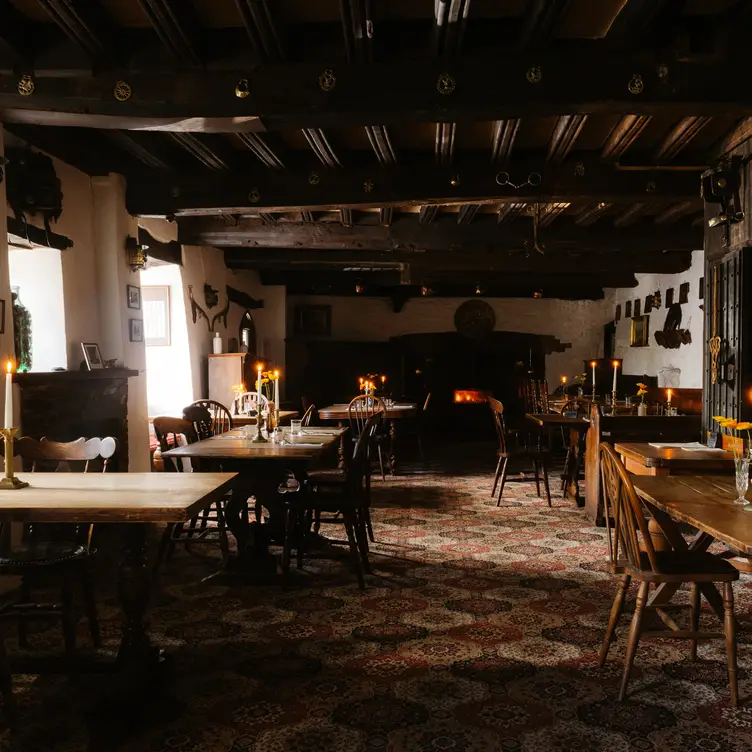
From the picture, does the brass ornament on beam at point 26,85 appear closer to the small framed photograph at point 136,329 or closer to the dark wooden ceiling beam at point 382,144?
the dark wooden ceiling beam at point 382,144

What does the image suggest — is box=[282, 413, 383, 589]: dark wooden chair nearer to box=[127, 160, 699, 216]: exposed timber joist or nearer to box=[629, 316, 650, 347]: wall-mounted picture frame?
box=[127, 160, 699, 216]: exposed timber joist

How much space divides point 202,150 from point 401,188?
5.62 ft

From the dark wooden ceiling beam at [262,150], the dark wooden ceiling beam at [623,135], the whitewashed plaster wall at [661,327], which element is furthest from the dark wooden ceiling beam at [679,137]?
the dark wooden ceiling beam at [262,150]

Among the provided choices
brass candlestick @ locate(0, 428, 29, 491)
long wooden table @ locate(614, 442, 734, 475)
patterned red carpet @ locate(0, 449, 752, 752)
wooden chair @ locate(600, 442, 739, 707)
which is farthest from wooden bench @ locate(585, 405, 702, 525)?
brass candlestick @ locate(0, 428, 29, 491)

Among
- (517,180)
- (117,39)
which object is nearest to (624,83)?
(517,180)

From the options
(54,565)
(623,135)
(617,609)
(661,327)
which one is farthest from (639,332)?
(54,565)

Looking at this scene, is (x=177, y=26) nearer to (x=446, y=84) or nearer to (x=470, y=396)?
(x=446, y=84)

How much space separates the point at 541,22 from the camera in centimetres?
352

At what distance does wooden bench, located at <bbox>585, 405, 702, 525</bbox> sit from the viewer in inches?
219

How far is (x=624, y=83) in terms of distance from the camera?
381 cm

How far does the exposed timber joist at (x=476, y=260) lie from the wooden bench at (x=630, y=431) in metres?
4.14

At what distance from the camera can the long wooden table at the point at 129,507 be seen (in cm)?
238

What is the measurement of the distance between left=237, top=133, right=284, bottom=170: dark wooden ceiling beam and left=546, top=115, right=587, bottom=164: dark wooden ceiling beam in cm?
227

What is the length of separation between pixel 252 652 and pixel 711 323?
4.18 meters
